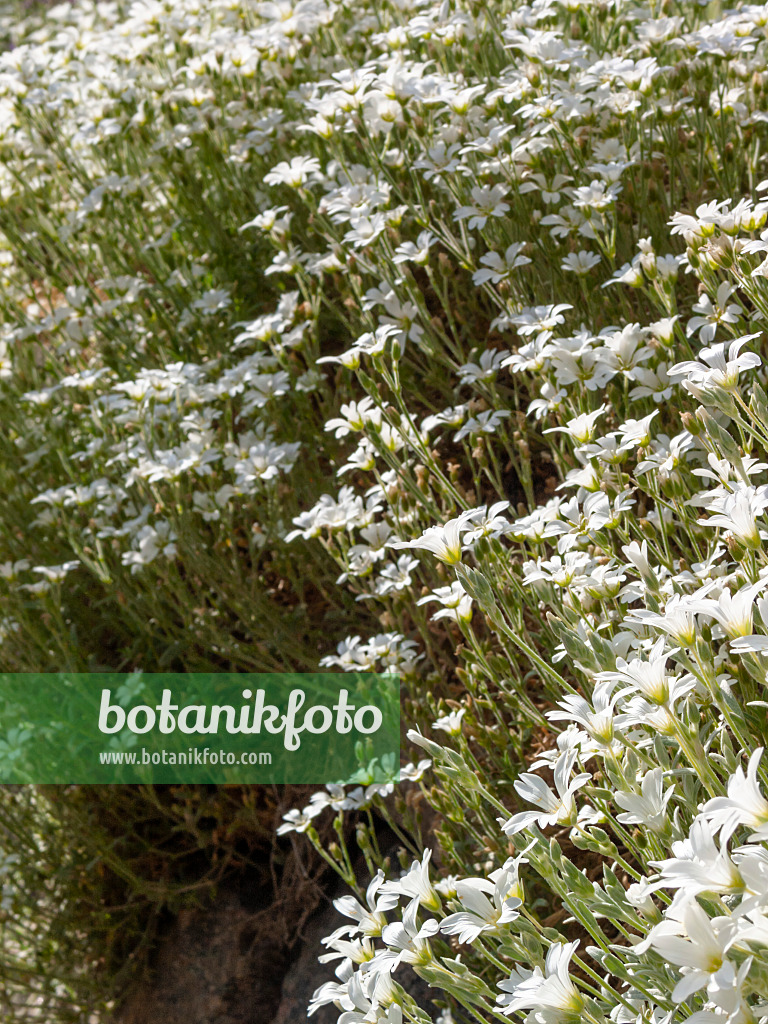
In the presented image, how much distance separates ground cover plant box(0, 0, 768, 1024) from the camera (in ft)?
4.29

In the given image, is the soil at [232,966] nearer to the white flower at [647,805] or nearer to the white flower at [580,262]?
the white flower at [647,805]

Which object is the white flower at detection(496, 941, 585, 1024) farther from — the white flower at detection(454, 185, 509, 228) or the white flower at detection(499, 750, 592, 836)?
the white flower at detection(454, 185, 509, 228)

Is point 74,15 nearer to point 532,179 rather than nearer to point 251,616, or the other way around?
point 532,179

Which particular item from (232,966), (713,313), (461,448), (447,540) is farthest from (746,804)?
(232,966)

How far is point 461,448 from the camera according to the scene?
129 inches

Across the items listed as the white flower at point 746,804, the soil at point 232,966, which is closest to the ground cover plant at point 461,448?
the white flower at point 746,804

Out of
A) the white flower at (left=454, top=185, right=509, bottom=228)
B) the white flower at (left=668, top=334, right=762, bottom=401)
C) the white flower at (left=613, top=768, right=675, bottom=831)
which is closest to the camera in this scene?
the white flower at (left=613, top=768, right=675, bottom=831)

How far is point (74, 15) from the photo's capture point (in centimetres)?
595

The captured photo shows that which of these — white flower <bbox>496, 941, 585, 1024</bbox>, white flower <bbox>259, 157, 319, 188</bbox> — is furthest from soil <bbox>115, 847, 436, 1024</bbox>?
white flower <bbox>259, 157, 319, 188</bbox>

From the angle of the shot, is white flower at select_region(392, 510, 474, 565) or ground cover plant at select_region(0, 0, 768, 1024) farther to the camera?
white flower at select_region(392, 510, 474, 565)

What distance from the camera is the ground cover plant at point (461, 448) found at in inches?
51.5

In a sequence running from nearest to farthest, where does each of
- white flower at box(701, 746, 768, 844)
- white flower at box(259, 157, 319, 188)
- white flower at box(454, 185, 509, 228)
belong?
white flower at box(701, 746, 768, 844), white flower at box(454, 185, 509, 228), white flower at box(259, 157, 319, 188)

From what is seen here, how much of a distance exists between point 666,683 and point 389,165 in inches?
90.1

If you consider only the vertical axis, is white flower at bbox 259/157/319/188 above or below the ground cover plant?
above
